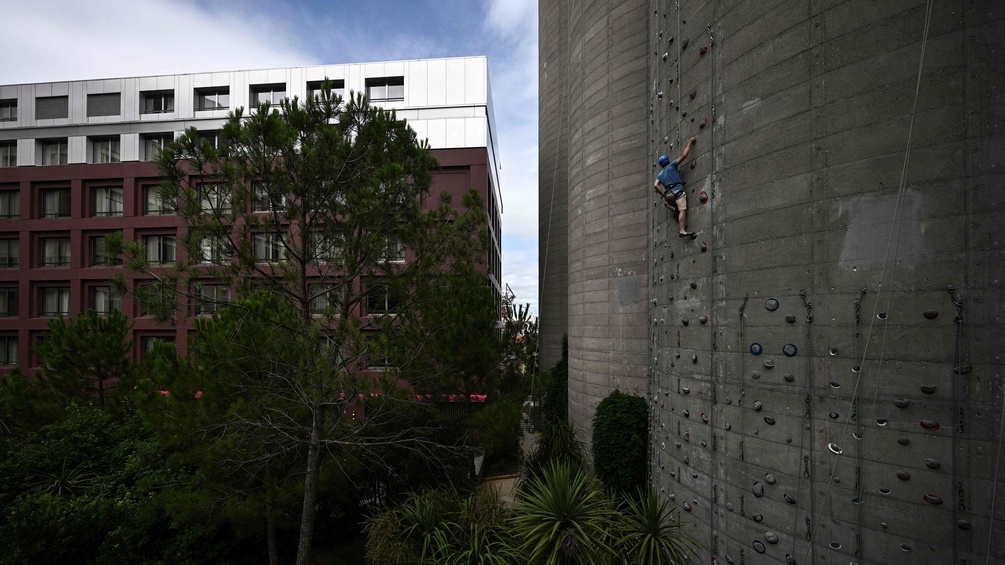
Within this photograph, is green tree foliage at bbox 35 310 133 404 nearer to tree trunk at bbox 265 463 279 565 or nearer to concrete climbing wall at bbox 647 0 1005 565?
tree trunk at bbox 265 463 279 565

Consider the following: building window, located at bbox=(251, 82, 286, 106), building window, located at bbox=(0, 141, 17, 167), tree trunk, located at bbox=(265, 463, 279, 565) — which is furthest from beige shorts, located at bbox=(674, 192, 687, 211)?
building window, located at bbox=(0, 141, 17, 167)

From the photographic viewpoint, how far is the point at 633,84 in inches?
495

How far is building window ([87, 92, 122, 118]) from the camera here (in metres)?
25.2

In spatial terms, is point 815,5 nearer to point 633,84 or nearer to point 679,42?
point 679,42

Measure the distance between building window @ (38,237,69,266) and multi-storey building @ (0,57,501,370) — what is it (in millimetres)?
56

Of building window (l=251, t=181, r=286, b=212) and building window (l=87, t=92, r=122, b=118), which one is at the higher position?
building window (l=87, t=92, r=122, b=118)

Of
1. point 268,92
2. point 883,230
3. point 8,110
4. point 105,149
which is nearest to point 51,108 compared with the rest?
point 8,110

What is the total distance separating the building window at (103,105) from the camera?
25.2 meters

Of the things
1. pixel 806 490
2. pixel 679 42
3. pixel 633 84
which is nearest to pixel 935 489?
pixel 806 490

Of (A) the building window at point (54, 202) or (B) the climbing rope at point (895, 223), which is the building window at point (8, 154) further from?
(B) the climbing rope at point (895, 223)

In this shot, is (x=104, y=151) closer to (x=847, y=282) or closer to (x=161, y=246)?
(x=161, y=246)

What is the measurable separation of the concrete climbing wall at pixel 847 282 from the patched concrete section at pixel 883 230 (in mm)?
16

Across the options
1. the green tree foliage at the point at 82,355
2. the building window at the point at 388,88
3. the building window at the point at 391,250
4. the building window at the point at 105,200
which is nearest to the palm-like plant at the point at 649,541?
the building window at the point at 391,250

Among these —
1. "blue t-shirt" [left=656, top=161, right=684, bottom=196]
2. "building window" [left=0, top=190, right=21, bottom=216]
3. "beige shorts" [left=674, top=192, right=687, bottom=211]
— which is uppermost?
"building window" [left=0, top=190, right=21, bottom=216]
